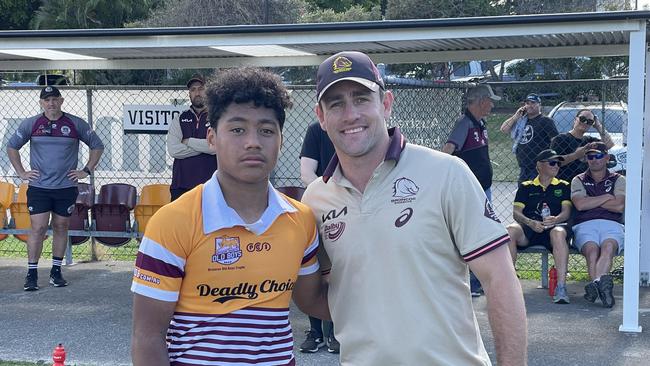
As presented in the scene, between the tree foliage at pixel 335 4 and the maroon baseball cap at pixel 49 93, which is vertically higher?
the tree foliage at pixel 335 4

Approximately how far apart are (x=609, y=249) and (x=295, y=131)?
12.6ft

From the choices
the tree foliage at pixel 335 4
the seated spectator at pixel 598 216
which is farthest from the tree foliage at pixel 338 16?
the seated spectator at pixel 598 216

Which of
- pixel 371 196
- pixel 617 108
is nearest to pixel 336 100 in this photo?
pixel 371 196

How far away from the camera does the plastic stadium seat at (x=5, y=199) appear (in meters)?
10.8

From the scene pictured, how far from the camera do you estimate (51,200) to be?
9766 millimetres

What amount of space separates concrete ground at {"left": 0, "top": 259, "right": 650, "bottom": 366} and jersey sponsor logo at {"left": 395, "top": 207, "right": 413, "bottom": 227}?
14.0 ft

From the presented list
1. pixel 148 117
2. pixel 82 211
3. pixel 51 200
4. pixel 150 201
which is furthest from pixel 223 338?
pixel 82 211

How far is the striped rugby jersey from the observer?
110 inches

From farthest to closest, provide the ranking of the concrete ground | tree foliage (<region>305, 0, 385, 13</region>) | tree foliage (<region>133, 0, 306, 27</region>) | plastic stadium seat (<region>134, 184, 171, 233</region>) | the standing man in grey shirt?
tree foliage (<region>305, 0, 385, 13</region>), tree foliage (<region>133, 0, 306, 27</region>), plastic stadium seat (<region>134, 184, 171, 233</region>), the standing man in grey shirt, the concrete ground

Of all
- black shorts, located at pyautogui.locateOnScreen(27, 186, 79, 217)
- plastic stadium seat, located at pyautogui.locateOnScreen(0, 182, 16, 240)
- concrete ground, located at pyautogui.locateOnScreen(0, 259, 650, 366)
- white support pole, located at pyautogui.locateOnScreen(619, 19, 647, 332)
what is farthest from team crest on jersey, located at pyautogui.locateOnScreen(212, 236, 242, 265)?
plastic stadium seat, located at pyautogui.locateOnScreen(0, 182, 16, 240)

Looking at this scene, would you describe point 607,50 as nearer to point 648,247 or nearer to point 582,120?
point 582,120

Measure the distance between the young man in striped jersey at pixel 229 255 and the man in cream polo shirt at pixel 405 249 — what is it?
0.63ft

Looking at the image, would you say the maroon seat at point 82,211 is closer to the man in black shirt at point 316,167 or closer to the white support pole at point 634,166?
the man in black shirt at point 316,167

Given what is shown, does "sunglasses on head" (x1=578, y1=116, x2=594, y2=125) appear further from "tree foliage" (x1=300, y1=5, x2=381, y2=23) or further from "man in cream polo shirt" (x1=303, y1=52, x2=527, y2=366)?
"tree foliage" (x1=300, y1=5, x2=381, y2=23)
